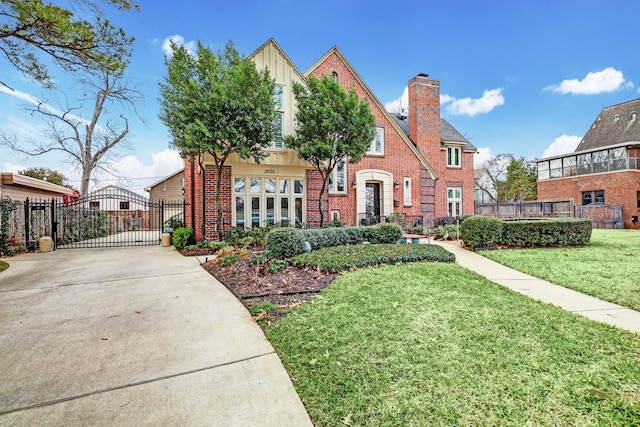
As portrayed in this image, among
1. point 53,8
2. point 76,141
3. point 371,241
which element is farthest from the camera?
point 76,141

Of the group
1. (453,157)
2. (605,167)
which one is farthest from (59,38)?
(605,167)

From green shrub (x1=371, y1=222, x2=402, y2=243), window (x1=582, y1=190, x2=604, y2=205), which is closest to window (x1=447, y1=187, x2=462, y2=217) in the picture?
green shrub (x1=371, y1=222, x2=402, y2=243)

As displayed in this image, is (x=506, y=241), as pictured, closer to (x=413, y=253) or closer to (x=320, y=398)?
(x=413, y=253)

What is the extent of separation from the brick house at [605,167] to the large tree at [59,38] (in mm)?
28407

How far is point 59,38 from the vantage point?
482cm

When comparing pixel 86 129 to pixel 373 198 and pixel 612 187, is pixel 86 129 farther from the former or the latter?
pixel 612 187

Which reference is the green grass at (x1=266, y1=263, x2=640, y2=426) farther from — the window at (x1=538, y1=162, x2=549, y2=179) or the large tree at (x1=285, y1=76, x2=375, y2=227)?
the window at (x1=538, y1=162, x2=549, y2=179)

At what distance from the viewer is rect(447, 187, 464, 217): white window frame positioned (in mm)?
17875

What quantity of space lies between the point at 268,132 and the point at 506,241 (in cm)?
806

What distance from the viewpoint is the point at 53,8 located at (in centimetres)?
454

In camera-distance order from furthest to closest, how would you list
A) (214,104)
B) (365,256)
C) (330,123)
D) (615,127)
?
(615,127) → (330,123) → (214,104) → (365,256)

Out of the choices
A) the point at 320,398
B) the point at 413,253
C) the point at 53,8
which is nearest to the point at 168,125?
the point at 53,8

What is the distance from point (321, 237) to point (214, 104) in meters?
4.88

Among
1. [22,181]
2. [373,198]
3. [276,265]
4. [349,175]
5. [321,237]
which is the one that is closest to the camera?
[276,265]
